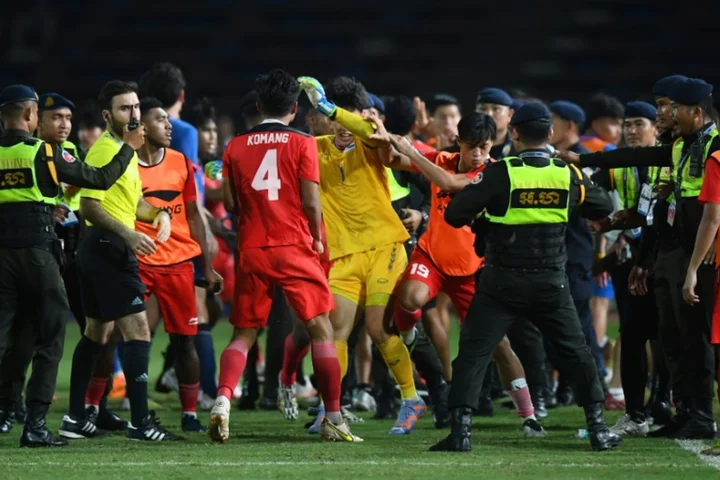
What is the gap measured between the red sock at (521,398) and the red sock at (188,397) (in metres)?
1.80

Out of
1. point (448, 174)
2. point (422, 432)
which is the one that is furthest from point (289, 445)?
point (448, 174)

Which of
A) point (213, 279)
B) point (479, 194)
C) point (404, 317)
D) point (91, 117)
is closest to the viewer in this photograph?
point (479, 194)

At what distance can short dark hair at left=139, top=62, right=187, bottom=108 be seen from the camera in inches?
373

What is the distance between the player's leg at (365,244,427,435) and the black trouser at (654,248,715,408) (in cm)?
140

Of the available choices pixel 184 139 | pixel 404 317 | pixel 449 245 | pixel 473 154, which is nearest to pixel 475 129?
pixel 473 154

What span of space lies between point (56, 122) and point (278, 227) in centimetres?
157

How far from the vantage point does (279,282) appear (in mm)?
7469

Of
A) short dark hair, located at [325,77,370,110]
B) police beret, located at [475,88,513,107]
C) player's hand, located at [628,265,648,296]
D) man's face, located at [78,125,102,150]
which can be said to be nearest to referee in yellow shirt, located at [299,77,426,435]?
short dark hair, located at [325,77,370,110]

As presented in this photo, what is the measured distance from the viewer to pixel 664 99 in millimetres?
7691

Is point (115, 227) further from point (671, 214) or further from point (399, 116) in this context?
point (671, 214)

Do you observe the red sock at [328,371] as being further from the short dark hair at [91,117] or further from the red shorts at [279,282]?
the short dark hair at [91,117]

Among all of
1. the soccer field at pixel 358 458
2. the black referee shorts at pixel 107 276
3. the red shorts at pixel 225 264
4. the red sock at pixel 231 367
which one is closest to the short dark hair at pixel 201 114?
the red shorts at pixel 225 264

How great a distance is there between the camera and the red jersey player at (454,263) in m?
7.92

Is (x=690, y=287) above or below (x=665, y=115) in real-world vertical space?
below
